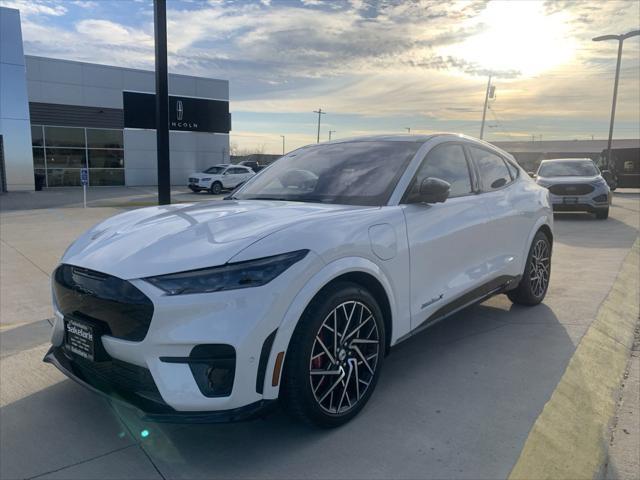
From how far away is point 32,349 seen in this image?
4059mm

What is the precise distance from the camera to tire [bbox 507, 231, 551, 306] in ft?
16.2

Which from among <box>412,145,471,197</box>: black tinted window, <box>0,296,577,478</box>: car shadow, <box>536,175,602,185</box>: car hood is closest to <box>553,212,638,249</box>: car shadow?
<box>536,175,602,185</box>: car hood

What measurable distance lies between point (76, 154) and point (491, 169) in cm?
2713

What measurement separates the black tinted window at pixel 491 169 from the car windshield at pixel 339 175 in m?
0.93

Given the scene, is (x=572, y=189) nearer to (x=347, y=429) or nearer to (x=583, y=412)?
(x=583, y=412)

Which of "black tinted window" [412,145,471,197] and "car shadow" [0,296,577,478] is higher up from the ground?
"black tinted window" [412,145,471,197]

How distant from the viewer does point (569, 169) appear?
14.5 m

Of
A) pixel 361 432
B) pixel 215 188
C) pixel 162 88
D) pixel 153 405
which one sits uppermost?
pixel 162 88

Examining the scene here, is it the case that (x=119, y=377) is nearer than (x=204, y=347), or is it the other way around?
(x=204, y=347)

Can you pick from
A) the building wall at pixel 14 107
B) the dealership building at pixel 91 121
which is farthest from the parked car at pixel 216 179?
the building wall at pixel 14 107

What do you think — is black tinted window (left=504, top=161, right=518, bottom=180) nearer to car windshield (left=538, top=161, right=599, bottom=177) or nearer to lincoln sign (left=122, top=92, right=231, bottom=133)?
car windshield (left=538, top=161, right=599, bottom=177)

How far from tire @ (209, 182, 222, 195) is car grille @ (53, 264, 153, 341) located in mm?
22609

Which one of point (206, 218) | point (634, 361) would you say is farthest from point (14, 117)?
point (634, 361)

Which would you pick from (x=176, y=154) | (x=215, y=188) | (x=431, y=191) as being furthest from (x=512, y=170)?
(x=176, y=154)
